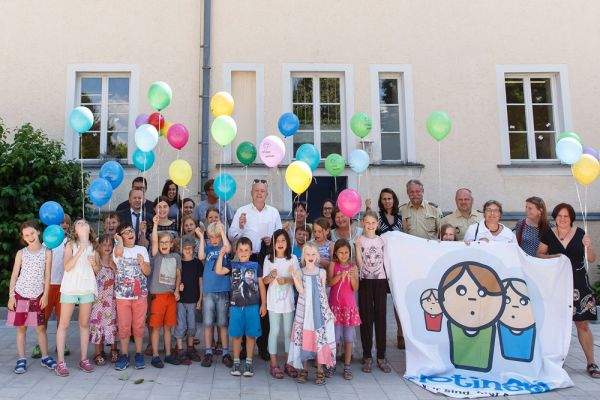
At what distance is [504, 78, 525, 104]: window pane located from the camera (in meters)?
7.82

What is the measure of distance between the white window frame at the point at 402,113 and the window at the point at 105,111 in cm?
403

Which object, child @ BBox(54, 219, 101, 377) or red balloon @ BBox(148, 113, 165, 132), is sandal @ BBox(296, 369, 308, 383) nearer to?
child @ BBox(54, 219, 101, 377)

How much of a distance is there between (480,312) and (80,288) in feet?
12.7

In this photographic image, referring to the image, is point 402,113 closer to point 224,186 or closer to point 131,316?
point 224,186

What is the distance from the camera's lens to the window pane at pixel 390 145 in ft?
25.0

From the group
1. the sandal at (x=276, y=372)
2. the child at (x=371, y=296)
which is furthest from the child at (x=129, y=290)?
the child at (x=371, y=296)

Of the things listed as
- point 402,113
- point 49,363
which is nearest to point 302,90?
point 402,113

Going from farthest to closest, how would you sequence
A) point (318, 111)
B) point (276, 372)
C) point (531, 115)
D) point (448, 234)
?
point (531, 115) → point (318, 111) → point (448, 234) → point (276, 372)

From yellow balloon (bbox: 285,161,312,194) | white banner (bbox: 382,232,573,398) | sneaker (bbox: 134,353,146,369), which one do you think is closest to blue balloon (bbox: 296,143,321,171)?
yellow balloon (bbox: 285,161,312,194)

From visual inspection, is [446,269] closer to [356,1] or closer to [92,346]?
[92,346]

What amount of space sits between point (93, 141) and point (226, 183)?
3505 millimetres

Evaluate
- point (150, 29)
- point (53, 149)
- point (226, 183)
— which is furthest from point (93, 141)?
point (226, 183)

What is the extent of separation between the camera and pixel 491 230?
494cm

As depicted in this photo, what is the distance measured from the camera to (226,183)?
5.21m
